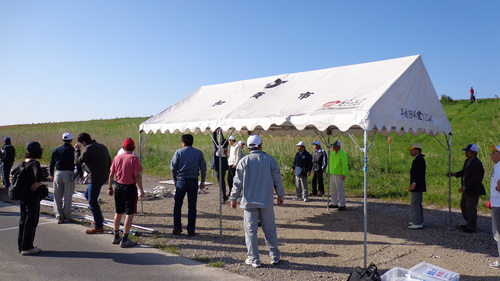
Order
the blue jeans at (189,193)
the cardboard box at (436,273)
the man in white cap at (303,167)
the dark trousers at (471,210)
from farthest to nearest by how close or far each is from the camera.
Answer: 1. the man in white cap at (303,167)
2. the dark trousers at (471,210)
3. the blue jeans at (189,193)
4. the cardboard box at (436,273)

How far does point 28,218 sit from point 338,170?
6.73 m

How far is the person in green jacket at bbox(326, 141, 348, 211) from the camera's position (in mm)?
9594

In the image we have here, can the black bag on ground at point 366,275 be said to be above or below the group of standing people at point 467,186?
below

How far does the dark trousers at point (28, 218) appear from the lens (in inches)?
234

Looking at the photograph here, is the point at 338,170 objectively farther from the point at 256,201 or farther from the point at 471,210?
the point at 256,201

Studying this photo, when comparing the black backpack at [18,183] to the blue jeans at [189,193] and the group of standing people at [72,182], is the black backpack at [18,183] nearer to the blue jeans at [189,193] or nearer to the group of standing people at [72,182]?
the group of standing people at [72,182]

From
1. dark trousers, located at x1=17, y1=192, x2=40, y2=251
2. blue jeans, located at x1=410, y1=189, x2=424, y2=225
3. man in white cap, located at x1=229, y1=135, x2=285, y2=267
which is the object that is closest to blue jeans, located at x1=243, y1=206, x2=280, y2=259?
man in white cap, located at x1=229, y1=135, x2=285, y2=267

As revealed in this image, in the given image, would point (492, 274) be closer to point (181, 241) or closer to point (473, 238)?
point (473, 238)

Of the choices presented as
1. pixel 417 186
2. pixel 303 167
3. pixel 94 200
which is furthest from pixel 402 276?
pixel 303 167

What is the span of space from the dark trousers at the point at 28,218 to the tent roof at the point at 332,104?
10.6 ft

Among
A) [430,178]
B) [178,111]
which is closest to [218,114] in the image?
[178,111]

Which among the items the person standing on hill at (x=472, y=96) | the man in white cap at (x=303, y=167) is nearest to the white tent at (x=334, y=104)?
the man in white cap at (x=303, y=167)

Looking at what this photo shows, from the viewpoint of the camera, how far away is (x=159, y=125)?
892 cm

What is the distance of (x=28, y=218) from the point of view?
596 centimetres
